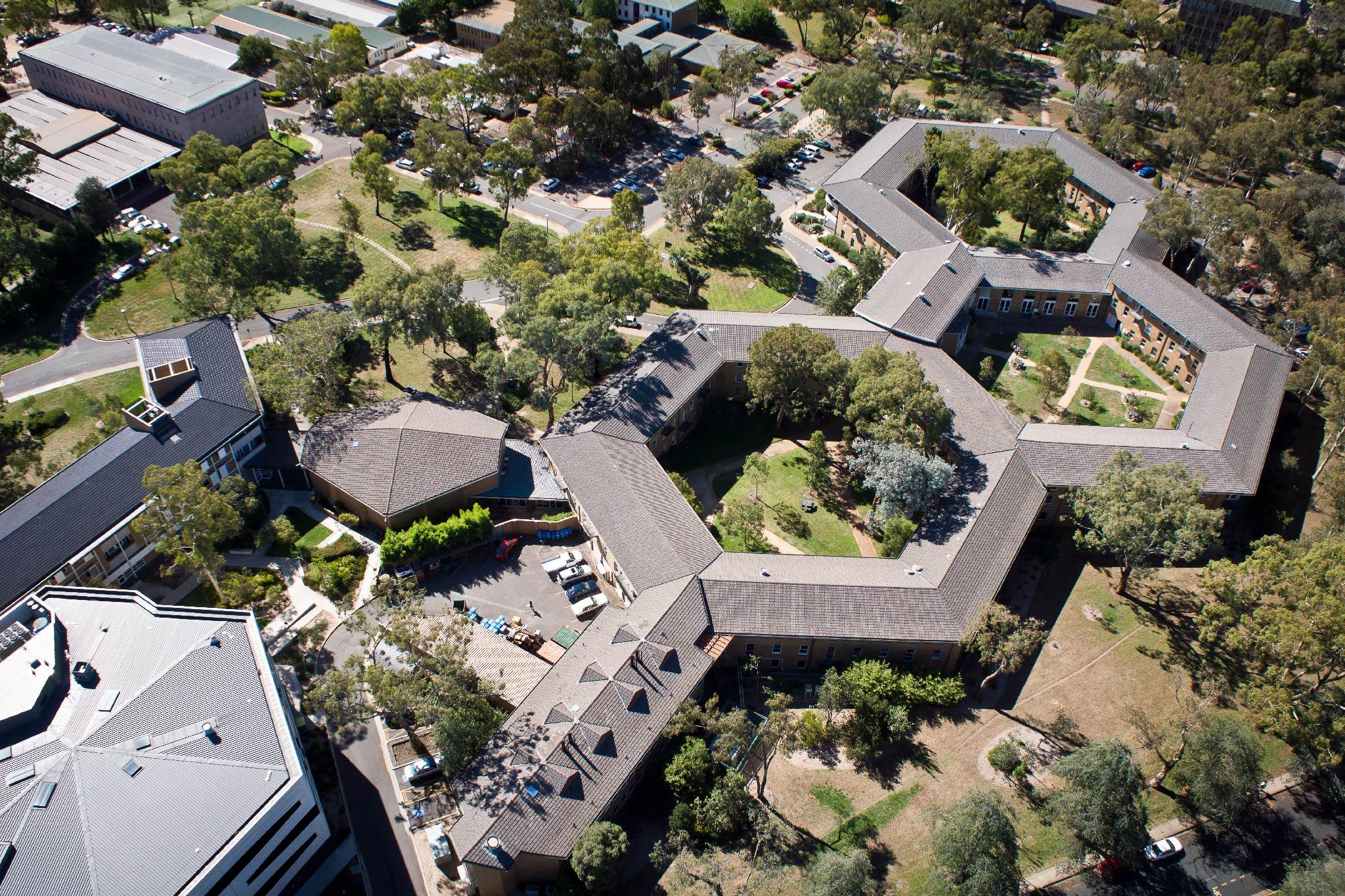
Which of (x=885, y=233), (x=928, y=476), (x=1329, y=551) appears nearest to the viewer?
(x=1329, y=551)

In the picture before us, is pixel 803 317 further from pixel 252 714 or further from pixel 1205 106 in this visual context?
pixel 1205 106

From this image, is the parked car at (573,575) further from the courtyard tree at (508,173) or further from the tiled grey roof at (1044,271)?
the courtyard tree at (508,173)

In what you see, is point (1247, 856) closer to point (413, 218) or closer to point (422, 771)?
point (422, 771)

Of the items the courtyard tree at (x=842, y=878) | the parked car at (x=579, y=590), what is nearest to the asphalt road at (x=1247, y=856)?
the courtyard tree at (x=842, y=878)

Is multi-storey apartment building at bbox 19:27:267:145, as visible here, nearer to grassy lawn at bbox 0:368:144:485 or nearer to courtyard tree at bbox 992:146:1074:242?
grassy lawn at bbox 0:368:144:485

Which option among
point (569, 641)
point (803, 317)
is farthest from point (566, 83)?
point (569, 641)
